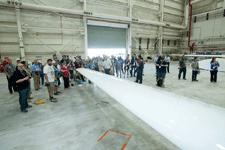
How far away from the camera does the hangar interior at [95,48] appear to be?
96.1 inches

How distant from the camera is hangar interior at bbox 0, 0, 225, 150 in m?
2.44

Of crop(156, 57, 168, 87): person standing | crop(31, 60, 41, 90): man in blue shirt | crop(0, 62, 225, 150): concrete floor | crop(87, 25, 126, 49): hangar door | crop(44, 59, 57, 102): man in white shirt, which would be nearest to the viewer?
crop(0, 62, 225, 150): concrete floor

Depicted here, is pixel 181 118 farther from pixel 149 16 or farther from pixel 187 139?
pixel 149 16

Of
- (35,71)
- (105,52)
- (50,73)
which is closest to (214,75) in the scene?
(50,73)

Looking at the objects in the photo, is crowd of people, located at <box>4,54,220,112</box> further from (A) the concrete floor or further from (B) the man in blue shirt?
(A) the concrete floor

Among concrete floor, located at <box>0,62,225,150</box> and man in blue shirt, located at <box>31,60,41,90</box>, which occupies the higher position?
man in blue shirt, located at <box>31,60,41,90</box>

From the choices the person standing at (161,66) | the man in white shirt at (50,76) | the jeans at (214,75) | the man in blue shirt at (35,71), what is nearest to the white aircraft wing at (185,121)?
the man in white shirt at (50,76)

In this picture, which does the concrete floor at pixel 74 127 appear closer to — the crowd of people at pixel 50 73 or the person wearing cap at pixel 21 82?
the person wearing cap at pixel 21 82

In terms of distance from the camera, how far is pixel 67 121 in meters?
2.98

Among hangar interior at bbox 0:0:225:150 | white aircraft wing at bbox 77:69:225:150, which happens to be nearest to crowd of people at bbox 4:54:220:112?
hangar interior at bbox 0:0:225:150

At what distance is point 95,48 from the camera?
50.4 feet

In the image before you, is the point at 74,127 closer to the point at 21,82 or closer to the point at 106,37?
the point at 21,82

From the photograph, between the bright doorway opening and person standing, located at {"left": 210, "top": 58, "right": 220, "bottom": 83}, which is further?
the bright doorway opening

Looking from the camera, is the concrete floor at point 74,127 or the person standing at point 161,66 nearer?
the concrete floor at point 74,127
